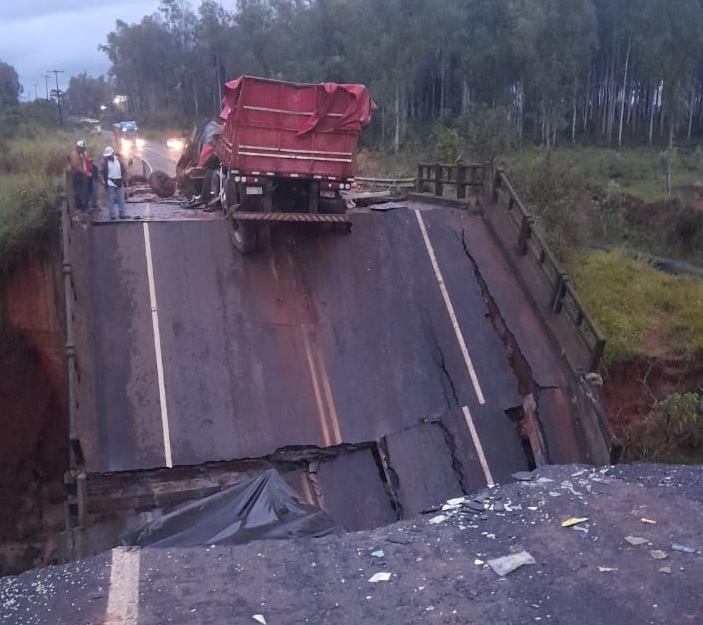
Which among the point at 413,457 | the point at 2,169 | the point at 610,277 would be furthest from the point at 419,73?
the point at 413,457

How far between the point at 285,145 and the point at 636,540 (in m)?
6.28

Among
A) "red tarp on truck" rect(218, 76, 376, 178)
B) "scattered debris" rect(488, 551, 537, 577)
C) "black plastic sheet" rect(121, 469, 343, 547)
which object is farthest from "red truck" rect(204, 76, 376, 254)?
"scattered debris" rect(488, 551, 537, 577)

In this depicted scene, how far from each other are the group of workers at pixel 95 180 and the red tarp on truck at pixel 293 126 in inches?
102

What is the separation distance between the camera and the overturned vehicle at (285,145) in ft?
31.8

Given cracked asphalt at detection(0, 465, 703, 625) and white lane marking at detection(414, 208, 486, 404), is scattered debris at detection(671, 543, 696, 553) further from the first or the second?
white lane marking at detection(414, 208, 486, 404)

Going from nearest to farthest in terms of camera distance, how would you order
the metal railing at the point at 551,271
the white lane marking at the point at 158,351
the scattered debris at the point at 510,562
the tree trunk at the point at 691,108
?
the scattered debris at the point at 510,562
the white lane marking at the point at 158,351
the metal railing at the point at 551,271
the tree trunk at the point at 691,108

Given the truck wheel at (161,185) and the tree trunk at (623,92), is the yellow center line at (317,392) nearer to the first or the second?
the truck wheel at (161,185)

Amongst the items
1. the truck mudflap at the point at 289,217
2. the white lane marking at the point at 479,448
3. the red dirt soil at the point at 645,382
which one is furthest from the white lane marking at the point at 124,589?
the red dirt soil at the point at 645,382

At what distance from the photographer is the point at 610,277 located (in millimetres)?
15398

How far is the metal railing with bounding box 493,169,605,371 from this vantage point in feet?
29.0

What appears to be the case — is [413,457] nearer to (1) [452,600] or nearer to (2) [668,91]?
(1) [452,600]

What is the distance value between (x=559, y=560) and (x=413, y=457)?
2685mm

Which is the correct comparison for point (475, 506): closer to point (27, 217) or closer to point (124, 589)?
point (124, 589)

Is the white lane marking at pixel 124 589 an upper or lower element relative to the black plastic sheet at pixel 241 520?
upper
